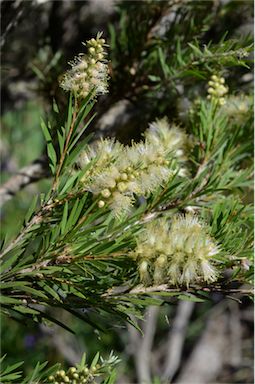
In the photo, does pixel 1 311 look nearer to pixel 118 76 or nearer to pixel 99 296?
pixel 99 296

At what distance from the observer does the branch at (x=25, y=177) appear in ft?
2.62

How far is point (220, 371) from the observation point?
2078mm

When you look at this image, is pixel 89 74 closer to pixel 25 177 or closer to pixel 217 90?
pixel 217 90

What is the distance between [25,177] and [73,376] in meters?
0.39

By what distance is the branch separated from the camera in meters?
0.80

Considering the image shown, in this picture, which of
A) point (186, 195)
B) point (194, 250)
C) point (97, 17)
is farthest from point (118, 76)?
point (97, 17)

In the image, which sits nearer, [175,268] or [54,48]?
[175,268]

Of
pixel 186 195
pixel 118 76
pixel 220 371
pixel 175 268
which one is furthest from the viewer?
pixel 220 371

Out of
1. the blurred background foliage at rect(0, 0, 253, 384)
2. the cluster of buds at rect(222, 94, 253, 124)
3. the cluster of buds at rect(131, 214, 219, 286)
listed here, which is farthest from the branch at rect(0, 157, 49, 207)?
the cluster of buds at rect(131, 214, 219, 286)

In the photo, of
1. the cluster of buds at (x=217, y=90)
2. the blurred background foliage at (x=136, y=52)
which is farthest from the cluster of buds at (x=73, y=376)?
the cluster of buds at (x=217, y=90)

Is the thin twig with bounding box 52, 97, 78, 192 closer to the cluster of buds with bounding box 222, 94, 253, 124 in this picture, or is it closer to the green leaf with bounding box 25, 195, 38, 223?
the green leaf with bounding box 25, 195, 38, 223

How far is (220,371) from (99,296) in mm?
1735

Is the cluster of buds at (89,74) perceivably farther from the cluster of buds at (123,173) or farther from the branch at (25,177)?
the branch at (25,177)

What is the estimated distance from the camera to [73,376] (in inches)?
18.6
